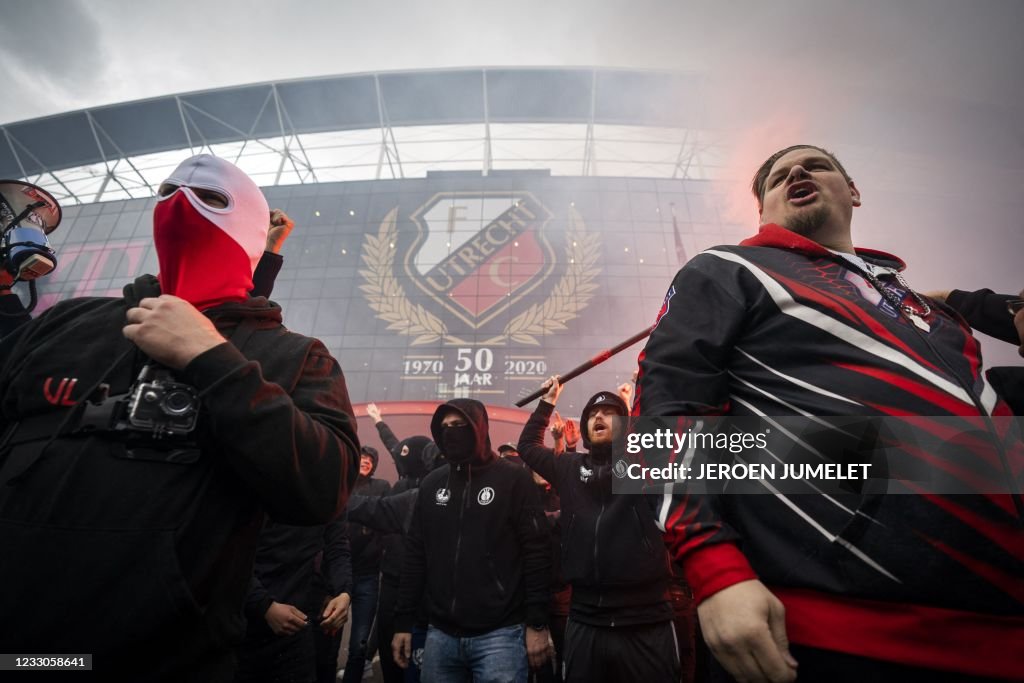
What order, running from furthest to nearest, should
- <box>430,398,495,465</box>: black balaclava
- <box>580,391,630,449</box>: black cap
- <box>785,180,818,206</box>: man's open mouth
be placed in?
<box>580,391,630,449</box>: black cap < <box>430,398,495,465</box>: black balaclava < <box>785,180,818,206</box>: man's open mouth

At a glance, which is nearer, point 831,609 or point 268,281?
point 831,609

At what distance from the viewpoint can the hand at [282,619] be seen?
250cm

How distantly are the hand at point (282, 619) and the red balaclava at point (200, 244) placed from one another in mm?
2064

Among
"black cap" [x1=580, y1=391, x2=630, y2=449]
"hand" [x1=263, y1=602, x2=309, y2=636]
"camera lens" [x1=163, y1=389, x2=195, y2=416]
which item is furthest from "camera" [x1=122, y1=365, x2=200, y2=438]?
"black cap" [x1=580, y1=391, x2=630, y2=449]

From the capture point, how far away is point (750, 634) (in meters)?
0.88

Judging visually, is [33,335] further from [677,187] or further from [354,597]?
[677,187]

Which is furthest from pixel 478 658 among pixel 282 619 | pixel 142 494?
pixel 142 494

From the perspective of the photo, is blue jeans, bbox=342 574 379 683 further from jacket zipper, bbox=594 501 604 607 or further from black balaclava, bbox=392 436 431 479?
jacket zipper, bbox=594 501 604 607

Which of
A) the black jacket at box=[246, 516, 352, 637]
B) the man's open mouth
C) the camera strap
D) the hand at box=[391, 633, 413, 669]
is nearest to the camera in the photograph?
the camera strap

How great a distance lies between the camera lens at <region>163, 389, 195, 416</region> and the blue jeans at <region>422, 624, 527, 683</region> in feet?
8.10

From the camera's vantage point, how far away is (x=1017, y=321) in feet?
5.41

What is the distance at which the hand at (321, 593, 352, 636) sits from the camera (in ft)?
9.20

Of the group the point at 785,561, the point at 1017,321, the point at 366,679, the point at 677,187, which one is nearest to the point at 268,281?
the point at 785,561

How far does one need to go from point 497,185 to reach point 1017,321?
22.4 metres
